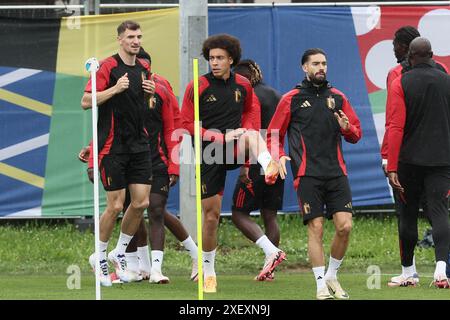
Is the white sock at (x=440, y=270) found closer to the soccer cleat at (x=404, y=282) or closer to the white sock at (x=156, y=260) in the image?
the soccer cleat at (x=404, y=282)

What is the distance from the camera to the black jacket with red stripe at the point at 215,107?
1134 cm

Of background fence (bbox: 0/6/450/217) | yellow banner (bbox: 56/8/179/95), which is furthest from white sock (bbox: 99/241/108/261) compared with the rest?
yellow banner (bbox: 56/8/179/95)

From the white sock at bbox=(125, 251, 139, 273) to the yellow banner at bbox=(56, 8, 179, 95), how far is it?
3610 mm

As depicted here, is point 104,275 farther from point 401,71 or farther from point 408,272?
point 401,71

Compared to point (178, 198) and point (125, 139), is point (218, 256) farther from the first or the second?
point (125, 139)

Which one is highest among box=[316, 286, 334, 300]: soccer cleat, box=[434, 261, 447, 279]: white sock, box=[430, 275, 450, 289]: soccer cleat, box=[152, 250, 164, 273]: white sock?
box=[152, 250, 164, 273]: white sock

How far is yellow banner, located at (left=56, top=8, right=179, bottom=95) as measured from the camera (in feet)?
Answer: 50.8

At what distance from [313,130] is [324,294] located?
4.64ft

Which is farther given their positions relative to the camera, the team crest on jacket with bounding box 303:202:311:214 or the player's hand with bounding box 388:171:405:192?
the player's hand with bounding box 388:171:405:192

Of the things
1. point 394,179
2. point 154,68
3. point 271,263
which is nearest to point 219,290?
point 271,263

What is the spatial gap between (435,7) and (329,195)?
5860 mm

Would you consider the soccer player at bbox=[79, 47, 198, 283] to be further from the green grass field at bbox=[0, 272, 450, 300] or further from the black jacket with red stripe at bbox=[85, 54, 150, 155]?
the black jacket with red stripe at bbox=[85, 54, 150, 155]

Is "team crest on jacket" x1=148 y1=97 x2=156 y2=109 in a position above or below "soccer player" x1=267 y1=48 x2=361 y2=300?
above

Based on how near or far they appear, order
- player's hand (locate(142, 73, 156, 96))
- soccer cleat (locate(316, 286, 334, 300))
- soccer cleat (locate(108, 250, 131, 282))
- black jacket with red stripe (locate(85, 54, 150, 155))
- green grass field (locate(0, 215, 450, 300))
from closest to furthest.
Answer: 1. soccer cleat (locate(316, 286, 334, 300))
2. green grass field (locate(0, 215, 450, 300))
3. black jacket with red stripe (locate(85, 54, 150, 155))
4. player's hand (locate(142, 73, 156, 96))
5. soccer cleat (locate(108, 250, 131, 282))
